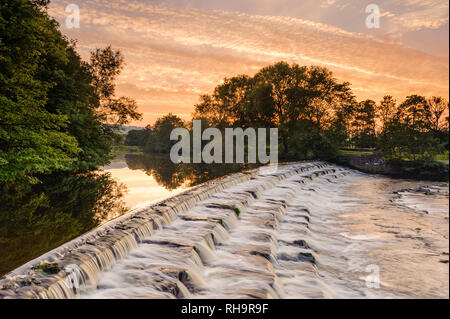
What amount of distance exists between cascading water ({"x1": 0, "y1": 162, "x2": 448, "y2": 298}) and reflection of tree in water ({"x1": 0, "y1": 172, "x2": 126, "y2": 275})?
898mm

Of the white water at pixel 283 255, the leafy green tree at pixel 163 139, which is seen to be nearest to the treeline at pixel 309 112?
the white water at pixel 283 255

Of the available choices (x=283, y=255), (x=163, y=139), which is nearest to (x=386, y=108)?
(x=163, y=139)

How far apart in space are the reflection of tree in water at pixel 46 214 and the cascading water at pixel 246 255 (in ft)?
2.95

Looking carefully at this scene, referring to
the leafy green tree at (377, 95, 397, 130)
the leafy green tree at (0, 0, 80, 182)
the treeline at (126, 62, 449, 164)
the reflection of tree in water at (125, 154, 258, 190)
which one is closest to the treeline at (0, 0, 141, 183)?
the leafy green tree at (0, 0, 80, 182)

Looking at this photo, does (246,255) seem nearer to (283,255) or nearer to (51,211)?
(283,255)

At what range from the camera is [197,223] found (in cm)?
698

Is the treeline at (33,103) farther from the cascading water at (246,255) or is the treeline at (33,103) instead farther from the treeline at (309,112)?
the treeline at (309,112)

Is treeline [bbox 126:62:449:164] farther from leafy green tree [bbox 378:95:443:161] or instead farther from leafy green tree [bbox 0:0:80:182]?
leafy green tree [bbox 0:0:80:182]

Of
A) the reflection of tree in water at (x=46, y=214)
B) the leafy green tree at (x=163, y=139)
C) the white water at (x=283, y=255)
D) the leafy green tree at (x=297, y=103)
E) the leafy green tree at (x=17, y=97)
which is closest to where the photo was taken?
the white water at (x=283, y=255)

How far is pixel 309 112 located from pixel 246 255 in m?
31.8

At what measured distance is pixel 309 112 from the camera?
3484 centimetres

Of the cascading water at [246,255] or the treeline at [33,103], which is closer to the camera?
the cascading water at [246,255]

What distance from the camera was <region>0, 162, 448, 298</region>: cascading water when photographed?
4.14 metres

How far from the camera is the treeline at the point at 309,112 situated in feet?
78.0
